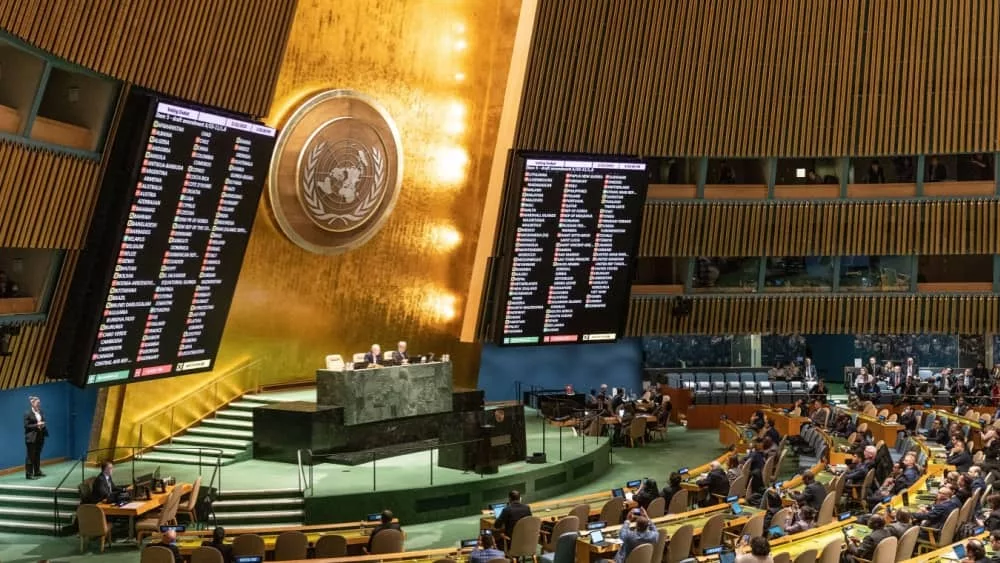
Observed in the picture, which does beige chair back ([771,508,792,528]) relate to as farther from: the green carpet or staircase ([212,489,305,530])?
staircase ([212,489,305,530])

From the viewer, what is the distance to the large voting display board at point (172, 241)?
47.7 ft

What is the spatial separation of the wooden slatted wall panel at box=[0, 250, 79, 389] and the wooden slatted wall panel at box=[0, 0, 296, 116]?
256cm

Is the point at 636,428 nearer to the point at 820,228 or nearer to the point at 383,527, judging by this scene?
the point at 820,228

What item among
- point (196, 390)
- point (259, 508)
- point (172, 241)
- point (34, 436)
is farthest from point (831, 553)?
point (196, 390)

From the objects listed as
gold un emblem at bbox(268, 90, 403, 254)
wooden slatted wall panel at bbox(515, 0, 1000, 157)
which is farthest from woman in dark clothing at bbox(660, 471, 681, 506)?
wooden slatted wall panel at bbox(515, 0, 1000, 157)

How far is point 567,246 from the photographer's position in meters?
20.9

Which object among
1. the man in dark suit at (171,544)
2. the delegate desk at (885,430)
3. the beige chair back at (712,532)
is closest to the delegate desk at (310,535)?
the man in dark suit at (171,544)

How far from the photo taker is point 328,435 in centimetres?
1761

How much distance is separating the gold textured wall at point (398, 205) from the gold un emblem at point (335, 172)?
10.4 inches

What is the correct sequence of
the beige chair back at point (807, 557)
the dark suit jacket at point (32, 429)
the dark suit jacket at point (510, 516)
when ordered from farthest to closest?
the dark suit jacket at point (32, 429)
the dark suit jacket at point (510, 516)
the beige chair back at point (807, 557)

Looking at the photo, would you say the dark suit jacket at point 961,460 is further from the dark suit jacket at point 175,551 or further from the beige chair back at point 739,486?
the dark suit jacket at point 175,551

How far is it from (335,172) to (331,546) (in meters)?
9.99

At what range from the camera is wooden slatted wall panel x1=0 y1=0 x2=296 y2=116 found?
13.4 m

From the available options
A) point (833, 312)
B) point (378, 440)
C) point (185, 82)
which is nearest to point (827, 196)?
point (833, 312)
